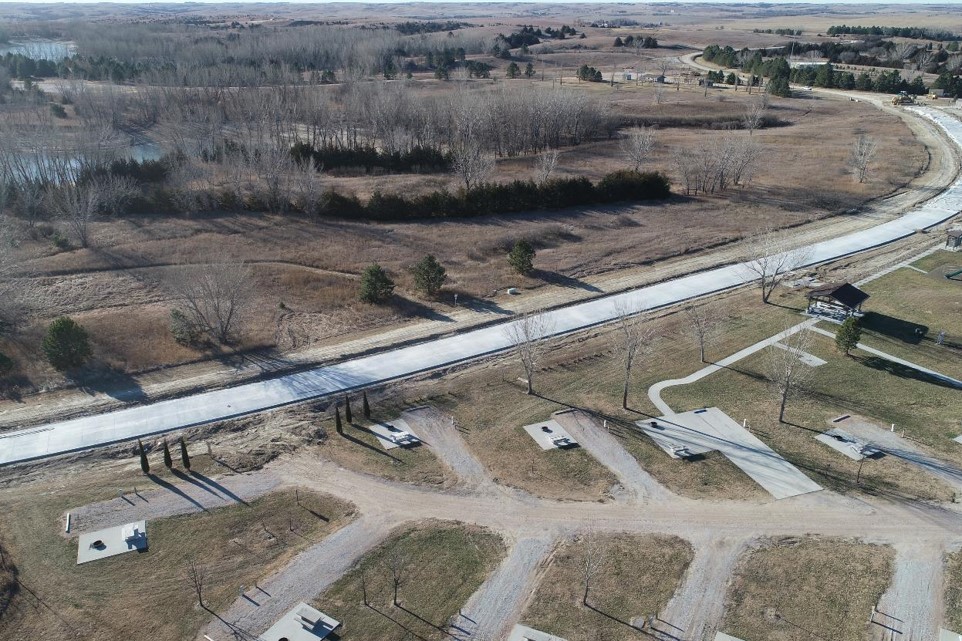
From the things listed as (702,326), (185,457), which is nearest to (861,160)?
(702,326)

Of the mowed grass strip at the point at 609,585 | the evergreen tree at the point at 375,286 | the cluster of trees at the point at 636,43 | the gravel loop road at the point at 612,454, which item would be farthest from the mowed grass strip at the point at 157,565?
the cluster of trees at the point at 636,43

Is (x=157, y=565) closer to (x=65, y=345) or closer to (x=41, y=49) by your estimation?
(x=65, y=345)

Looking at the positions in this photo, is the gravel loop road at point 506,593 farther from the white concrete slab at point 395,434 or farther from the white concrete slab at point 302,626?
the white concrete slab at point 395,434

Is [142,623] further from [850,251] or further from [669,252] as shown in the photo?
[850,251]

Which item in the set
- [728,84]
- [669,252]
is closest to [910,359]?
[669,252]

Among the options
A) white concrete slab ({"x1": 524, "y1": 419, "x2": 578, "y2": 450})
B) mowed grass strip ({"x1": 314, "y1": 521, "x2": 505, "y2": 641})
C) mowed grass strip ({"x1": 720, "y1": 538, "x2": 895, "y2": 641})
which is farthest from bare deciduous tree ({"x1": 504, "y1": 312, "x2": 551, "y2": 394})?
mowed grass strip ({"x1": 720, "y1": 538, "x2": 895, "y2": 641})

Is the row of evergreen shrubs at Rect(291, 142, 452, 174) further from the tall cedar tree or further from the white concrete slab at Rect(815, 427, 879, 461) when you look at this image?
the white concrete slab at Rect(815, 427, 879, 461)
